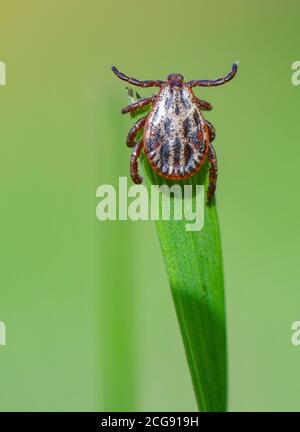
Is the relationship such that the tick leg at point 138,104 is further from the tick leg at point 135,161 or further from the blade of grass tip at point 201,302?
the blade of grass tip at point 201,302

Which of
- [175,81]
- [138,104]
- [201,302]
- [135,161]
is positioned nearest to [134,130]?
[135,161]

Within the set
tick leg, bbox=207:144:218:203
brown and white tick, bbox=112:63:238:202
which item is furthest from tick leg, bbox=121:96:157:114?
tick leg, bbox=207:144:218:203

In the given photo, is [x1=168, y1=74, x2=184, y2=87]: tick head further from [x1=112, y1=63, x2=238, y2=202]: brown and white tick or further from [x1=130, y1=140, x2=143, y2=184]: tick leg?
[x1=130, y1=140, x2=143, y2=184]: tick leg

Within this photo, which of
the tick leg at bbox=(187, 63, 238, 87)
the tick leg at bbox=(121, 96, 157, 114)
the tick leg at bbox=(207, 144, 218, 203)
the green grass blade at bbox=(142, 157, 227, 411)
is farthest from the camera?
the tick leg at bbox=(187, 63, 238, 87)

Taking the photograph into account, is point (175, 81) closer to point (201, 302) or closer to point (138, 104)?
point (138, 104)

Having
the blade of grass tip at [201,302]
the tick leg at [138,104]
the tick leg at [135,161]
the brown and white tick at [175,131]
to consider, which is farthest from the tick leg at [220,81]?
the blade of grass tip at [201,302]

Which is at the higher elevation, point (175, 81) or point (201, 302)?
point (175, 81)
